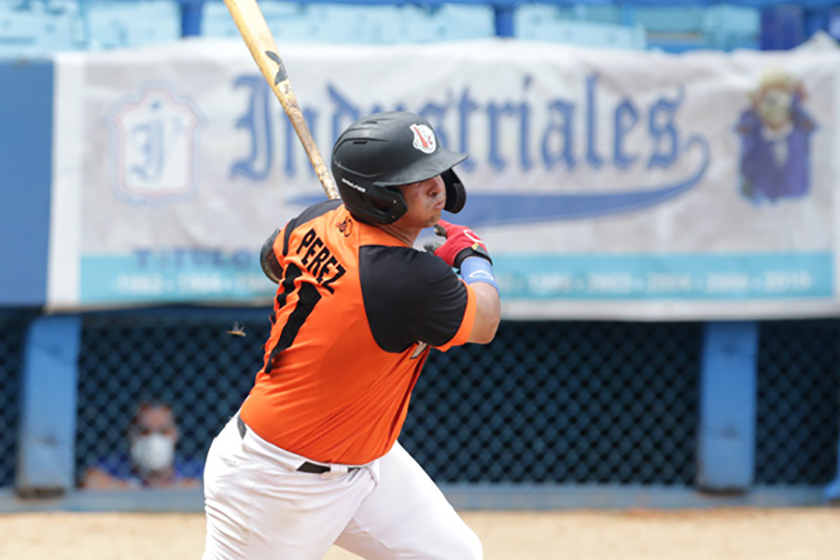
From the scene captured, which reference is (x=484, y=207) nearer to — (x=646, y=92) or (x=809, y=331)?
(x=646, y=92)

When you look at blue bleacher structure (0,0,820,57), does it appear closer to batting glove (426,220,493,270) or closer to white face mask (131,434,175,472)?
white face mask (131,434,175,472)

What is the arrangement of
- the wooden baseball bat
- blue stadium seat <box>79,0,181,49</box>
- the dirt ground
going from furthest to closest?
1. blue stadium seat <box>79,0,181,49</box>
2. the dirt ground
3. the wooden baseball bat

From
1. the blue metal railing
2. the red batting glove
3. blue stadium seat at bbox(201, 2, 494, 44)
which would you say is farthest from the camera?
blue stadium seat at bbox(201, 2, 494, 44)

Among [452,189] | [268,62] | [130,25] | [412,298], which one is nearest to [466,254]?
[452,189]

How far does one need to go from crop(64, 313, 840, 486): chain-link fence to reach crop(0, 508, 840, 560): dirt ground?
56cm

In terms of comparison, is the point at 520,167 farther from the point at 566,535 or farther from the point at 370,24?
the point at 566,535

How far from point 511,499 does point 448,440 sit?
617 mm

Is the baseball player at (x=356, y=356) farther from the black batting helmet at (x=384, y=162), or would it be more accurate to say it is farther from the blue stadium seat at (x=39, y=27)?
the blue stadium seat at (x=39, y=27)

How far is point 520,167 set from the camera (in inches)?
219

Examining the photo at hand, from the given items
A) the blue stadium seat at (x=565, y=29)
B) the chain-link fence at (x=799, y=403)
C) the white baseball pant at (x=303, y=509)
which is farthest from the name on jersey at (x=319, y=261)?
the chain-link fence at (x=799, y=403)

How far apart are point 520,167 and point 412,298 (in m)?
3.28

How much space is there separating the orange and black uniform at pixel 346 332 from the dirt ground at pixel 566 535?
2288 mm

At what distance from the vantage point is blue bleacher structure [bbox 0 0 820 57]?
5.81 meters

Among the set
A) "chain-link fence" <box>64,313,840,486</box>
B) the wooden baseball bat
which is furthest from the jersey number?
"chain-link fence" <box>64,313,840,486</box>
